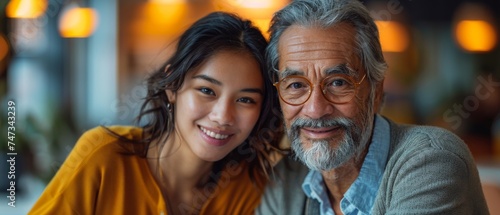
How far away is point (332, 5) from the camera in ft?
5.47

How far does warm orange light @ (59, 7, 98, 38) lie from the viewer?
13.6ft

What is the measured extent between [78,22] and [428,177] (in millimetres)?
3378

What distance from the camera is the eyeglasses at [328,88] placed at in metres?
1.61

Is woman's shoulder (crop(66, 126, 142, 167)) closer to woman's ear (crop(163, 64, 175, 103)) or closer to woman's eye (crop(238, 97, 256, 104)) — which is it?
woman's ear (crop(163, 64, 175, 103))

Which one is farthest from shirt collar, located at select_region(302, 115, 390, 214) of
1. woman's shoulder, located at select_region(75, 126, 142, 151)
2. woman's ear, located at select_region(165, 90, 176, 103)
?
woman's shoulder, located at select_region(75, 126, 142, 151)

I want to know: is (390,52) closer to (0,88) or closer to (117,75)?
(117,75)

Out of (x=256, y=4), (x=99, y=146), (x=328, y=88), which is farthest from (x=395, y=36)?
(x=99, y=146)

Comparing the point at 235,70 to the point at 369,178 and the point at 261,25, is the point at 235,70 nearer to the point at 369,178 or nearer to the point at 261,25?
the point at 369,178

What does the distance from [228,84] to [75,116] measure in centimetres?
281

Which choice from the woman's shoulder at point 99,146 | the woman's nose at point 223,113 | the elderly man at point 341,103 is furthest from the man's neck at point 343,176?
the woman's shoulder at point 99,146

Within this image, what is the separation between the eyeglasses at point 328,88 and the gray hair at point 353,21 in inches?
2.7

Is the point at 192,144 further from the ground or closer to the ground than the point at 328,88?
closer to the ground

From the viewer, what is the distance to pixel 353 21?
65.5 inches

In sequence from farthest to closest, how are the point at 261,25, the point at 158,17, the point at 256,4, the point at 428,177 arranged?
the point at 158,17, the point at 256,4, the point at 261,25, the point at 428,177
